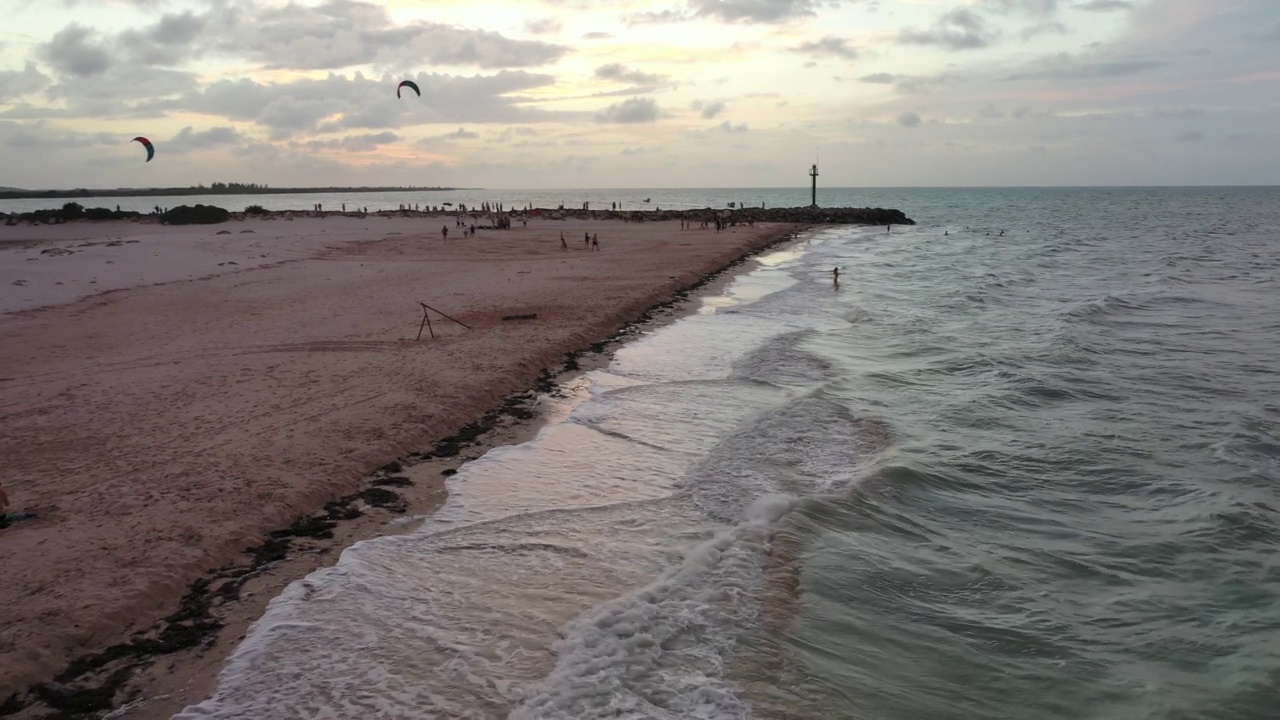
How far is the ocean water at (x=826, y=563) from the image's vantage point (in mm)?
4953

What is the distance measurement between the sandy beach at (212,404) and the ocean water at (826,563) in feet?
2.76

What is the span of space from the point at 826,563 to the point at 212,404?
7.67 m

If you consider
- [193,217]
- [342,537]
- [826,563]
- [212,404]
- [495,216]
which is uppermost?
[495,216]

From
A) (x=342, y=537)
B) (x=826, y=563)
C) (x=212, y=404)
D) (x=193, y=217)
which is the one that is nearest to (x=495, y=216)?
(x=193, y=217)

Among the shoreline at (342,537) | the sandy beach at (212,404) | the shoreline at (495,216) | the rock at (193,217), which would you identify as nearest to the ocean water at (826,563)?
the shoreline at (342,537)

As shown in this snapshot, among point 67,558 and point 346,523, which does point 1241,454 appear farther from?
point 67,558

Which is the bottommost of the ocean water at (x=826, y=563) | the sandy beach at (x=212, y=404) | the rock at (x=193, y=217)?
the ocean water at (x=826, y=563)

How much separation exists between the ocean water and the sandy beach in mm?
841

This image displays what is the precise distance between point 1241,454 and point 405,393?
410 inches

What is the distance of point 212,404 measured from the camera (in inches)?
394

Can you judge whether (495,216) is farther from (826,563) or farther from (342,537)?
(826,563)

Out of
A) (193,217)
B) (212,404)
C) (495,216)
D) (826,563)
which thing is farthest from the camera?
(495,216)

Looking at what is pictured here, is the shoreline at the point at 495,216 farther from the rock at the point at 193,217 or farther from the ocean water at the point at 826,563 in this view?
the ocean water at the point at 826,563

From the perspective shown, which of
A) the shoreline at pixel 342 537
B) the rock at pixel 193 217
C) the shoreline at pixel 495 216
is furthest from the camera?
the shoreline at pixel 495 216
